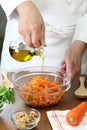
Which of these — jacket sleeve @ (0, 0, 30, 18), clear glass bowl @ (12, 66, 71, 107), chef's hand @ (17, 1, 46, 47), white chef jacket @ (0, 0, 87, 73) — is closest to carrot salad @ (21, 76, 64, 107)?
clear glass bowl @ (12, 66, 71, 107)

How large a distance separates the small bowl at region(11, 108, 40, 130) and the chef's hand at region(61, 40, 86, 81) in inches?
12.5

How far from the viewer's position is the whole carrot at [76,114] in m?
0.95

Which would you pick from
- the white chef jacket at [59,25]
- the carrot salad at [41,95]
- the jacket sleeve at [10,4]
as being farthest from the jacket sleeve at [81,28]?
the carrot salad at [41,95]

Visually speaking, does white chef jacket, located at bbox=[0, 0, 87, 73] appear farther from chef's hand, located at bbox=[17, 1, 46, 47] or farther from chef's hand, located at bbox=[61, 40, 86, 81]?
chef's hand, located at bbox=[17, 1, 46, 47]

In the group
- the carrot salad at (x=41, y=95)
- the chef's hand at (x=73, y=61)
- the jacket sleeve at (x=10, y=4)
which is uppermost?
the jacket sleeve at (x=10, y=4)

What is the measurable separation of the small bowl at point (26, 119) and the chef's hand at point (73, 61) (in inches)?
12.5

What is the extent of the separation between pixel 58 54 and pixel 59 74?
0.33 m

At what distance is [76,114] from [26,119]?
0.16 meters

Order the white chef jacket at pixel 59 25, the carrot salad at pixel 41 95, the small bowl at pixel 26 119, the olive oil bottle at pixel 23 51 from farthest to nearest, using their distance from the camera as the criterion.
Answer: the white chef jacket at pixel 59 25, the olive oil bottle at pixel 23 51, the carrot salad at pixel 41 95, the small bowl at pixel 26 119

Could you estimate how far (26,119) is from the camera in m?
0.92

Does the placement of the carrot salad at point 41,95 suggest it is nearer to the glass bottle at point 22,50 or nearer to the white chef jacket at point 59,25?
the glass bottle at point 22,50

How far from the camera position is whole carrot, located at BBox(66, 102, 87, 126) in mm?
949

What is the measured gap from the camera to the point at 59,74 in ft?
4.08

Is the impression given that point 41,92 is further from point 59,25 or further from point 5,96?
point 59,25
